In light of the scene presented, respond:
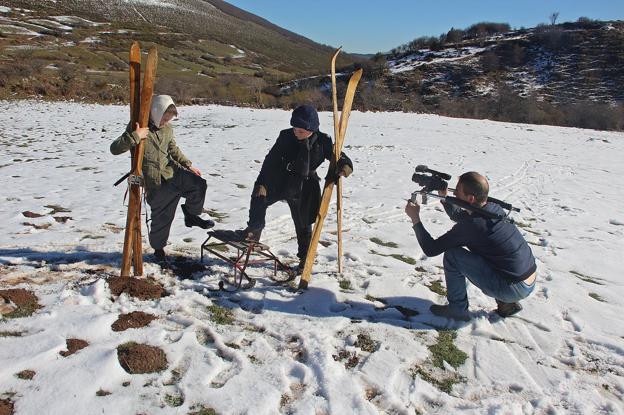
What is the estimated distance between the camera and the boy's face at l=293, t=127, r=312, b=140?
15.2ft

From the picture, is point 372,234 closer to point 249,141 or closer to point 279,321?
point 279,321

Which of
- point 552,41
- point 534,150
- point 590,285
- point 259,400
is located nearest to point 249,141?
point 534,150

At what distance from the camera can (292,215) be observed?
511 centimetres

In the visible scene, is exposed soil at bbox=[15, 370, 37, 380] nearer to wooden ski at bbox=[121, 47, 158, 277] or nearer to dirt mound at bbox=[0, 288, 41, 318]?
dirt mound at bbox=[0, 288, 41, 318]

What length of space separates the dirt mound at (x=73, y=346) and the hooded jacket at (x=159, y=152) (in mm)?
1726

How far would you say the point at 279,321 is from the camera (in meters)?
4.07

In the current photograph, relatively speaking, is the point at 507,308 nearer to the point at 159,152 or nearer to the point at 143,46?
the point at 159,152

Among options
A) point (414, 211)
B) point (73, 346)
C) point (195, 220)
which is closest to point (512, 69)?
point (414, 211)

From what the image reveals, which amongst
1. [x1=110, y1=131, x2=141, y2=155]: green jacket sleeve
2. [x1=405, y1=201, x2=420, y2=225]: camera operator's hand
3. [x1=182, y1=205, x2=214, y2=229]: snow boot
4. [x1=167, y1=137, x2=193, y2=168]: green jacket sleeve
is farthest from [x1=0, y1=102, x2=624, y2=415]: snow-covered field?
[x1=110, y1=131, x2=141, y2=155]: green jacket sleeve

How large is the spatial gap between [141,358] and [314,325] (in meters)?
1.49

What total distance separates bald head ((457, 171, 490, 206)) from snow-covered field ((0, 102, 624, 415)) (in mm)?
1221

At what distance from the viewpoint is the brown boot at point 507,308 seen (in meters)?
4.41

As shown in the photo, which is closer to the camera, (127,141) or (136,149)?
(127,141)

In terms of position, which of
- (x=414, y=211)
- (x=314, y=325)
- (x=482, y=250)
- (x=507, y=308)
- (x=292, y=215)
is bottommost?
(x=314, y=325)
